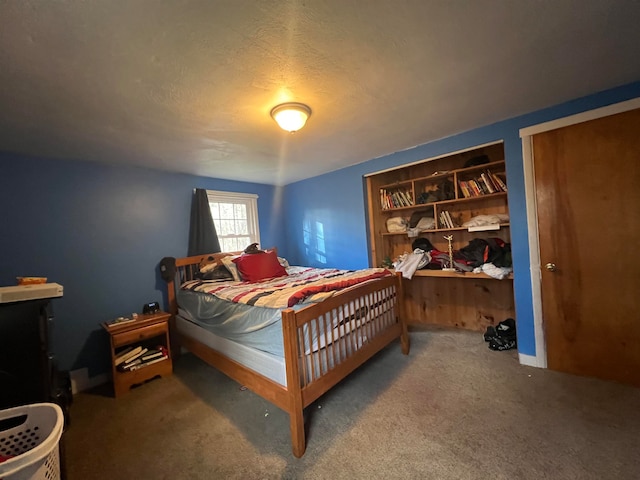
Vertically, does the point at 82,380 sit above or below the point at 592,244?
below

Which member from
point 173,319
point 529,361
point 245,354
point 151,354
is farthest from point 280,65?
point 529,361

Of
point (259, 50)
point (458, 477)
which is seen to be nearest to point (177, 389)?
point (458, 477)

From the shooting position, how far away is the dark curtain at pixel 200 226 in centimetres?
332

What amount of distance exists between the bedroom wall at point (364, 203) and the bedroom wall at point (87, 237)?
72.3 inches

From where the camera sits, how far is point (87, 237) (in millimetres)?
2559

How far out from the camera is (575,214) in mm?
2057

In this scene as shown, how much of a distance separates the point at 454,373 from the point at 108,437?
2.64 metres

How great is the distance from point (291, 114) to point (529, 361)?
2.87 m

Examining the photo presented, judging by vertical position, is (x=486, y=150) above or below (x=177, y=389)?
above

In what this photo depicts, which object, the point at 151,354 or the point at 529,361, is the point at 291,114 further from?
the point at 529,361

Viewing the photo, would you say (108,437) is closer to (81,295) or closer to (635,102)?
(81,295)

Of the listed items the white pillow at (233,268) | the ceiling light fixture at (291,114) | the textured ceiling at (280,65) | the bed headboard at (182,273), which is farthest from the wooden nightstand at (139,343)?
the ceiling light fixture at (291,114)

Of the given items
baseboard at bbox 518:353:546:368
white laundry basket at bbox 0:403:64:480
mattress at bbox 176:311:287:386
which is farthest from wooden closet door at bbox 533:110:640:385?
white laundry basket at bbox 0:403:64:480

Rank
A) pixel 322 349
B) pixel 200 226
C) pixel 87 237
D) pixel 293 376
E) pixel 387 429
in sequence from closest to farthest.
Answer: pixel 293 376
pixel 387 429
pixel 322 349
pixel 87 237
pixel 200 226
